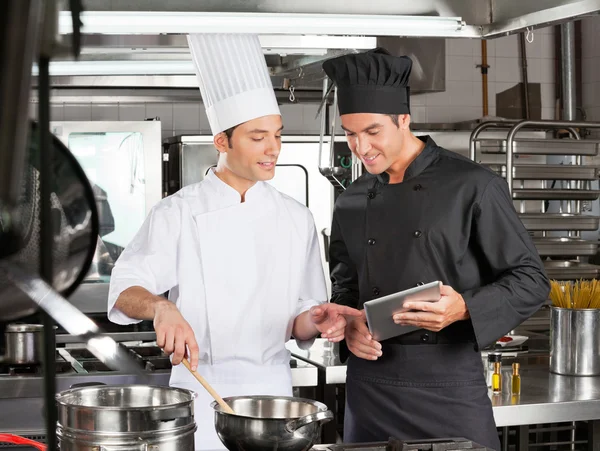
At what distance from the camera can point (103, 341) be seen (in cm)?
40

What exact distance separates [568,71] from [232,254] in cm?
510

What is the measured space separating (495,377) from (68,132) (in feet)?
9.69

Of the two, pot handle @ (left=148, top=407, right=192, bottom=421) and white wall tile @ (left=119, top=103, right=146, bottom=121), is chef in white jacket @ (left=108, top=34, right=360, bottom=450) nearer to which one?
pot handle @ (left=148, top=407, right=192, bottom=421)

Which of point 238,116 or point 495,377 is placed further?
point 495,377

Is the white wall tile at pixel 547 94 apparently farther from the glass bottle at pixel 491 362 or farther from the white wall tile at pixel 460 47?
the glass bottle at pixel 491 362

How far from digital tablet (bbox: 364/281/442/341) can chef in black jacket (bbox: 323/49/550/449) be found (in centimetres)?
6

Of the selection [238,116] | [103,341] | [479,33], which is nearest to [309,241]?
[238,116]

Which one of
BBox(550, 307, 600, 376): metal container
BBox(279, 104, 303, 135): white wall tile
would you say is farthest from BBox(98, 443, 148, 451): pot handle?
Result: BBox(279, 104, 303, 135): white wall tile

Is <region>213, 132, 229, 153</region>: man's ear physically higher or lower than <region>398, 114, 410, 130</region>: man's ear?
lower

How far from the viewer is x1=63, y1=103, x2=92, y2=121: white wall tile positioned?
5918mm

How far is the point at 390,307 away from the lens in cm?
209

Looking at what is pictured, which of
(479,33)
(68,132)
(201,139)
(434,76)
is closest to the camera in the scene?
(479,33)

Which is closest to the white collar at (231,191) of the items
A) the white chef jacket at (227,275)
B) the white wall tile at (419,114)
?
the white chef jacket at (227,275)

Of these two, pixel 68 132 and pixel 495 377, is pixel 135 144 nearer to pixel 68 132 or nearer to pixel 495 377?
pixel 68 132
